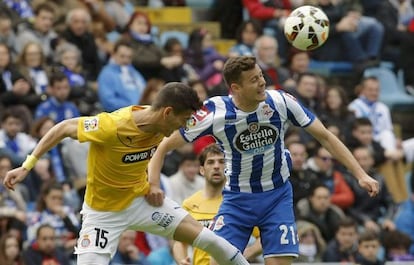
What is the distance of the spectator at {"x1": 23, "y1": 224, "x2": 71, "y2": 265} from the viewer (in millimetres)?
15875

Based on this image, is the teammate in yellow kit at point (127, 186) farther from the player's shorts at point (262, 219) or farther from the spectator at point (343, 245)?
the spectator at point (343, 245)

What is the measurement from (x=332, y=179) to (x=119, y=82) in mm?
2972

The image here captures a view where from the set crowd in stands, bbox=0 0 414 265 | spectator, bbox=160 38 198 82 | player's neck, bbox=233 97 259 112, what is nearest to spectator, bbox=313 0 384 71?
crowd in stands, bbox=0 0 414 265

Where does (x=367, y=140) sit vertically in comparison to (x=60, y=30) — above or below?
below

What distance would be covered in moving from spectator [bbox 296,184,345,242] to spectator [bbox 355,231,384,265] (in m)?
0.65

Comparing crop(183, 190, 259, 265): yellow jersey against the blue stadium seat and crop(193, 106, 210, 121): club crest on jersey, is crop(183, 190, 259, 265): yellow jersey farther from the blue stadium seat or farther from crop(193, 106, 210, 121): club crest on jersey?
the blue stadium seat

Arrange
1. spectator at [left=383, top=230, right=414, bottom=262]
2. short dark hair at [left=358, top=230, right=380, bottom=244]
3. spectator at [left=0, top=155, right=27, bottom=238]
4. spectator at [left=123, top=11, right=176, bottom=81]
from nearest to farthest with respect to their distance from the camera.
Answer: spectator at [left=0, top=155, right=27, bottom=238], short dark hair at [left=358, top=230, right=380, bottom=244], spectator at [left=383, top=230, right=414, bottom=262], spectator at [left=123, top=11, right=176, bottom=81]

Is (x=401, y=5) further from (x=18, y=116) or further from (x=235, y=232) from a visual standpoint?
(x=235, y=232)

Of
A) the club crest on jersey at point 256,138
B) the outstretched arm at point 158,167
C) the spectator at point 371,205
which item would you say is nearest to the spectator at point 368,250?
the spectator at point 371,205

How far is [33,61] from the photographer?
61.0 ft

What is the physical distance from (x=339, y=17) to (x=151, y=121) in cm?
1072

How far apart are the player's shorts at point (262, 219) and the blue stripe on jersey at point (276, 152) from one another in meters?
0.08

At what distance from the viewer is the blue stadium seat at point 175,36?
21766 millimetres

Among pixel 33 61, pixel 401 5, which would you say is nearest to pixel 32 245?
pixel 33 61
